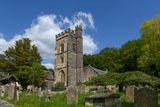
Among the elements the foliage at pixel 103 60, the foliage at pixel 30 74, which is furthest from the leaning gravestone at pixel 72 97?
the foliage at pixel 103 60

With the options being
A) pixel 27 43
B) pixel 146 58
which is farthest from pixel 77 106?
pixel 27 43

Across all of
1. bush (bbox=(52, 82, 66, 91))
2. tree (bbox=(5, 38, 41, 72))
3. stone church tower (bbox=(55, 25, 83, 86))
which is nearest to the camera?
tree (bbox=(5, 38, 41, 72))

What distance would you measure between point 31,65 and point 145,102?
46.0 metres

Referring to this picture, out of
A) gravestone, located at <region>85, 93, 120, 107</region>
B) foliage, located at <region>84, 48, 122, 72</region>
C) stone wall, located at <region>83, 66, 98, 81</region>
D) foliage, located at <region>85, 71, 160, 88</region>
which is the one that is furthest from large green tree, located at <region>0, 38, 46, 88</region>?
gravestone, located at <region>85, 93, 120, 107</region>

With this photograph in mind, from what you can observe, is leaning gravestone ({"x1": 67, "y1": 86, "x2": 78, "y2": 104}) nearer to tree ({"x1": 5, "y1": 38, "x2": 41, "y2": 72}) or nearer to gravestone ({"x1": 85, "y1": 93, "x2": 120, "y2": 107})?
gravestone ({"x1": 85, "y1": 93, "x2": 120, "y2": 107})

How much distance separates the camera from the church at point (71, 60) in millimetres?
74500

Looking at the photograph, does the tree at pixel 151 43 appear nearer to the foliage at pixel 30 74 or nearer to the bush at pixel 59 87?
the foliage at pixel 30 74

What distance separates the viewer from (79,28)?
7925 cm

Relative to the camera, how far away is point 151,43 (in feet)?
152

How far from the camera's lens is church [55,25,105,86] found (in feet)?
244

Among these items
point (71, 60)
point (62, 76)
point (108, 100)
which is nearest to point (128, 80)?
point (108, 100)

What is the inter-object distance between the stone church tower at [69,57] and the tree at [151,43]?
88.8ft

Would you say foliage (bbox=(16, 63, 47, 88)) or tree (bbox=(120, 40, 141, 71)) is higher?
tree (bbox=(120, 40, 141, 71))

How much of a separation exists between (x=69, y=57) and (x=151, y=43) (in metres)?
31.9
